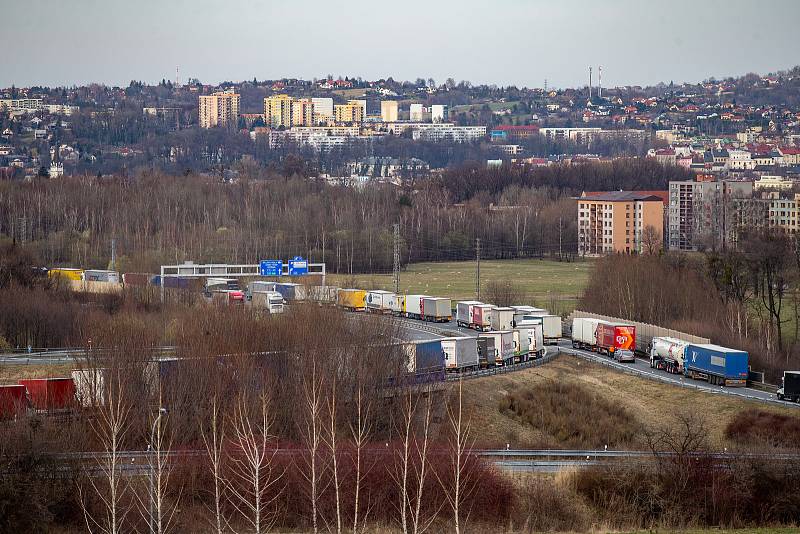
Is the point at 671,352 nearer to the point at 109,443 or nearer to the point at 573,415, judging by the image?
the point at 573,415

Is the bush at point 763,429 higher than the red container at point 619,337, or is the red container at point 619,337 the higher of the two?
the red container at point 619,337

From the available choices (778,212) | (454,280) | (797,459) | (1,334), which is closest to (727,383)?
(797,459)

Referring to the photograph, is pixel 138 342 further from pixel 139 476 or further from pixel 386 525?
pixel 386 525

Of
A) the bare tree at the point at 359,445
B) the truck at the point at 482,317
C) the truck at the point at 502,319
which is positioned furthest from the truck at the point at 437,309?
the bare tree at the point at 359,445

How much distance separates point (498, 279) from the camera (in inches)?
2958

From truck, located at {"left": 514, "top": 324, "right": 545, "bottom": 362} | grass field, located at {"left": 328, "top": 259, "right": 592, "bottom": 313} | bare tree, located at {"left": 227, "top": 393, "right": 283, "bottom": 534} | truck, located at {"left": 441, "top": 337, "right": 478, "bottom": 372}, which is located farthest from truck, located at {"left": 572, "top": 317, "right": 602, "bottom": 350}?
bare tree, located at {"left": 227, "top": 393, "right": 283, "bottom": 534}

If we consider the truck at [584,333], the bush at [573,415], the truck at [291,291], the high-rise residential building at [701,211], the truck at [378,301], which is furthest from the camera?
the high-rise residential building at [701,211]

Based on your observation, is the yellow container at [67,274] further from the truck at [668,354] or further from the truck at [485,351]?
the truck at [668,354]

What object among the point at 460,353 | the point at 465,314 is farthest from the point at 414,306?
the point at 460,353

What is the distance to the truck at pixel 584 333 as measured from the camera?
5019 centimetres

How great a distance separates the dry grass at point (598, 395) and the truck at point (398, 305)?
1340 centimetres

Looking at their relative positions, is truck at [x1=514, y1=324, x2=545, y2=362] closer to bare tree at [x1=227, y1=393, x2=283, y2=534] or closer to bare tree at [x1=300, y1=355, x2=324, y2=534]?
bare tree at [x1=300, y1=355, x2=324, y2=534]

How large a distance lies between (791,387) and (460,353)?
10.6 meters

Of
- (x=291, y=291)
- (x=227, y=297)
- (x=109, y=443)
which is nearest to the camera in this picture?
(x=109, y=443)
